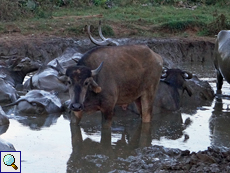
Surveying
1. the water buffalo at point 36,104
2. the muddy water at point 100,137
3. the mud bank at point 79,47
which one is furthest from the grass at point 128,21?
the muddy water at point 100,137

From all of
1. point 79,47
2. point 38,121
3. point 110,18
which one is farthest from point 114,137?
point 110,18

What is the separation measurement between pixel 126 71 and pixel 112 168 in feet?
7.12

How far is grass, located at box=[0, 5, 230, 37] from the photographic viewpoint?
16.6m

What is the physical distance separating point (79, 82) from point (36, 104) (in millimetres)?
1910

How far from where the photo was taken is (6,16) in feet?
57.3

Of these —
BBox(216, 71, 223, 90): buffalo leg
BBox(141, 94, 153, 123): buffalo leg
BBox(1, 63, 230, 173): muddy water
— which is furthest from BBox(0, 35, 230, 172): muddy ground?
BBox(141, 94, 153, 123): buffalo leg

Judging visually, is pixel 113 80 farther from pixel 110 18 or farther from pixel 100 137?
pixel 110 18

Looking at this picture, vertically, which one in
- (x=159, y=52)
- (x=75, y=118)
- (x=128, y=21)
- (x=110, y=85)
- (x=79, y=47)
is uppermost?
(x=110, y=85)

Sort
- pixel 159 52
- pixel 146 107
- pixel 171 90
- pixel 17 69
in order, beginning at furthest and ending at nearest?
1. pixel 159 52
2. pixel 17 69
3. pixel 171 90
4. pixel 146 107

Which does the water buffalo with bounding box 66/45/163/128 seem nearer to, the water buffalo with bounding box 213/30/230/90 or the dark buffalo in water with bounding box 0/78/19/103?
the dark buffalo in water with bounding box 0/78/19/103

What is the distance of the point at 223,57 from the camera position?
10.7 meters

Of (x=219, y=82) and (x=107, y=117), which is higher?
(x=107, y=117)

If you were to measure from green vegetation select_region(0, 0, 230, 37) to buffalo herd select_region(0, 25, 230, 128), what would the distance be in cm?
575

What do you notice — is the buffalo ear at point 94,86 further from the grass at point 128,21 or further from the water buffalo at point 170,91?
the grass at point 128,21
